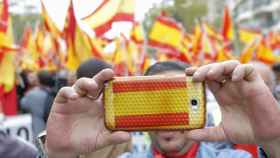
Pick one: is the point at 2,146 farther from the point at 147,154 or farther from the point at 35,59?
the point at 35,59

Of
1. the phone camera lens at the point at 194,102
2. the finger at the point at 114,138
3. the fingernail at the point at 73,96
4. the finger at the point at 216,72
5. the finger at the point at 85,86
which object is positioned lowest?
the finger at the point at 114,138

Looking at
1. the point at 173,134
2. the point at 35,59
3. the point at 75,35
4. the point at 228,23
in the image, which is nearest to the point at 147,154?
the point at 173,134

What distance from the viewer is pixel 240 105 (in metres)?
1.69

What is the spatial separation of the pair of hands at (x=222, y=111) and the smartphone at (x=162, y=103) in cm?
3

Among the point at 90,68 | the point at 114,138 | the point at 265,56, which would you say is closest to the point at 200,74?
the point at 114,138

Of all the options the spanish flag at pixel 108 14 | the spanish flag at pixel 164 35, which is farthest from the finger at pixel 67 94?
the spanish flag at pixel 164 35

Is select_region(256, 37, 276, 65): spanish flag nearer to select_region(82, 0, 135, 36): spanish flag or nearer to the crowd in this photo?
select_region(82, 0, 135, 36): spanish flag

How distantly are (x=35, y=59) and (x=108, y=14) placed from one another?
12.1m

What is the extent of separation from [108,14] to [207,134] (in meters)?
1.74

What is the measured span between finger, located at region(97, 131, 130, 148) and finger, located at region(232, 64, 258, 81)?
0.31m

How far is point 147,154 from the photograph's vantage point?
235 cm

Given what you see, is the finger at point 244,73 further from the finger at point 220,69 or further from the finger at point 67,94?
the finger at point 67,94

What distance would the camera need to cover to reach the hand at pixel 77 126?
1.73 metres

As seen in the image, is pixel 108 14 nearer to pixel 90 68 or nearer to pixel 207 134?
pixel 90 68
